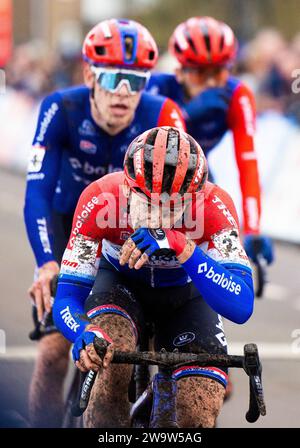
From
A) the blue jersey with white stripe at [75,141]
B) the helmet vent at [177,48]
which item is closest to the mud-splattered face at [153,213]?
the blue jersey with white stripe at [75,141]

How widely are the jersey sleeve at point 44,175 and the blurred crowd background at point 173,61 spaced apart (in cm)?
525

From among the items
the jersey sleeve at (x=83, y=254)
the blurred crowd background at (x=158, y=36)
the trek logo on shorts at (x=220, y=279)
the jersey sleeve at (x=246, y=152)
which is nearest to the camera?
the trek logo on shorts at (x=220, y=279)

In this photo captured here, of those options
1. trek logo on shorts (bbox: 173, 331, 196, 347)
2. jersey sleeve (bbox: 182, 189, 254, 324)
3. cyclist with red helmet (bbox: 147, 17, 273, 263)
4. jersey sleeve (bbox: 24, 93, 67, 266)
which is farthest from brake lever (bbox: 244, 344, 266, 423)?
cyclist with red helmet (bbox: 147, 17, 273, 263)

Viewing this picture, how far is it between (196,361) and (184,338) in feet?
1.80

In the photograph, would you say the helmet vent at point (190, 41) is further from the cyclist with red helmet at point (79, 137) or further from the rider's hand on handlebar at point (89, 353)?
the rider's hand on handlebar at point (89, 353)

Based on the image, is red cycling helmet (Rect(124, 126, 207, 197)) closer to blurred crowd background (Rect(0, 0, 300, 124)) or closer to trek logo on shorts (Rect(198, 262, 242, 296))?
trek logo on shorts (Rect(198, 262, 242, 296))

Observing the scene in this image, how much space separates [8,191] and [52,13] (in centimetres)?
1192

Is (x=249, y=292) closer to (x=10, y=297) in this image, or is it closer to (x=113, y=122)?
(x=113, y=122)

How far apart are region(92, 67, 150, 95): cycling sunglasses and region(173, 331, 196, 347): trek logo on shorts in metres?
1.64

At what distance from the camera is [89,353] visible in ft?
14.4

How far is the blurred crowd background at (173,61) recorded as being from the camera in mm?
13664

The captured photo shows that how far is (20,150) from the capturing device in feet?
68.2

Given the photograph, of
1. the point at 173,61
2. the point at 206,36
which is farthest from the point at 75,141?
the point at 173,61
